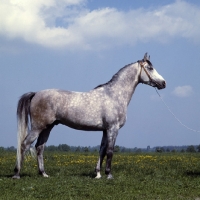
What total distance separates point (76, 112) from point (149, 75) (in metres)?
2.52

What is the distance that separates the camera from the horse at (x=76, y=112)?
39.9 feet

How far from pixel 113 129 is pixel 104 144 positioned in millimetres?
776

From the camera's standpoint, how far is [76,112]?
12172mm

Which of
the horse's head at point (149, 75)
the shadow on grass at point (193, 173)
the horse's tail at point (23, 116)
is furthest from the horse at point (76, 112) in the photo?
the shadow on grass at point (193, 173)

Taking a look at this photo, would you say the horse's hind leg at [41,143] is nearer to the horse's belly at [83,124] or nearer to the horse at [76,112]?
the horse at [76,112]

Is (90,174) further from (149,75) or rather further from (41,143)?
(149,75)

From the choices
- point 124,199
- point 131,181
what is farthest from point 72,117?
point 124,199

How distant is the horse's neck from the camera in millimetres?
12633

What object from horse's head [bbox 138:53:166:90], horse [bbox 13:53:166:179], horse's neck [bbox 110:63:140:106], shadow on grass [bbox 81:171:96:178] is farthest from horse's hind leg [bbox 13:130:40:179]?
horse's head [bbox 138:53:166:90]

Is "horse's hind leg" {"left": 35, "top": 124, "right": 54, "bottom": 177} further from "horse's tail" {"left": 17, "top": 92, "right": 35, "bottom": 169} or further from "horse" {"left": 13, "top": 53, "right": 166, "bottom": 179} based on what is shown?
"horse's tail" {"left": 17, "top": 92, "right": 35, "bottom": 169}

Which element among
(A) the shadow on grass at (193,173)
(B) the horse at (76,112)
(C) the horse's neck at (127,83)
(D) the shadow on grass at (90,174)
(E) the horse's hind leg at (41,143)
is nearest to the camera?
(B) the horse at (76,112)

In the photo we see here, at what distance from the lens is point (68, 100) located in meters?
12.2

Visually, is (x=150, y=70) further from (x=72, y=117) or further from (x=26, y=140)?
(x=26, y=140)

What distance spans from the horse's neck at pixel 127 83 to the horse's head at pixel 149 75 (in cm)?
16
